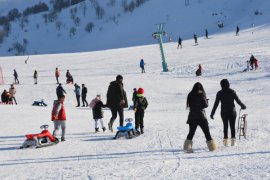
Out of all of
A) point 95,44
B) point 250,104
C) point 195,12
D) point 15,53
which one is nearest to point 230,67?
point 250,104

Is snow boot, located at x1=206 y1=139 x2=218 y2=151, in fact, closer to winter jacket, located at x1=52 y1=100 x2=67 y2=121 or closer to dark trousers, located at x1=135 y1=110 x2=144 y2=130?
dark trousers, located at x1=135 y1=110 x2=144 y2=130

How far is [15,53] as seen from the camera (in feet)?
481

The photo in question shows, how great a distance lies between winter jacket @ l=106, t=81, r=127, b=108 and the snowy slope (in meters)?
60.1

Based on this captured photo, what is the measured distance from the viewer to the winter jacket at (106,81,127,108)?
13352 mm

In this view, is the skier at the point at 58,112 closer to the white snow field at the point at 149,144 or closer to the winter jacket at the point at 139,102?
the white snow field at the point at 149,144

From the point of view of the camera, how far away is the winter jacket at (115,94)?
43.8 ft

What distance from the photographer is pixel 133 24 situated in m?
119

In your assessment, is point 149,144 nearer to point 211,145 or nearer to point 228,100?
point 211,145

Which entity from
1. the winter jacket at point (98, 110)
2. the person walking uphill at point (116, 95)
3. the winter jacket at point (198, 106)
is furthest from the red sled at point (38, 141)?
the winter jacket at point (198, 106)

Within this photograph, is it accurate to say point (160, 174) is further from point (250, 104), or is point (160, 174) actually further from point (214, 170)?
point (250, 104)

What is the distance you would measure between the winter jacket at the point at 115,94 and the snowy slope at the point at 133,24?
60146 mm

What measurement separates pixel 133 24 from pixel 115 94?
107 metres

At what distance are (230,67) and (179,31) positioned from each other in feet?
208

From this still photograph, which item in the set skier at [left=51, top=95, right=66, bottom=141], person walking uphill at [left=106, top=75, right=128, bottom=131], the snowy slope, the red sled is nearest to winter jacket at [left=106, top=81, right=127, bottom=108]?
person walking uphill at [left=106, top=75, right=128, bottom=131]
